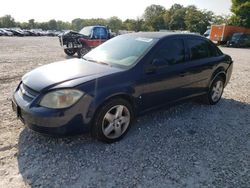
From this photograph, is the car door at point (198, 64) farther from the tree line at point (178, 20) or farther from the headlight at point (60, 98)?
the tree line at point (178, 20)

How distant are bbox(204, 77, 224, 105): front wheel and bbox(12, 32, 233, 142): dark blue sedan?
0.34 m

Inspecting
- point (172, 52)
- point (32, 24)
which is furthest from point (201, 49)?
point (32, 24)

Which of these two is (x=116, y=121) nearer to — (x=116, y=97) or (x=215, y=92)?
(x=116, y=97)

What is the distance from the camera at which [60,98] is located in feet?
11.0

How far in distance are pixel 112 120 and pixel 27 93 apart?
1.27 m

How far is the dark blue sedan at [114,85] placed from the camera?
3.37 metres

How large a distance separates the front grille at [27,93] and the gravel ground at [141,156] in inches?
26.9

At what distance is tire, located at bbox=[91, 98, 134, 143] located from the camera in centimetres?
363

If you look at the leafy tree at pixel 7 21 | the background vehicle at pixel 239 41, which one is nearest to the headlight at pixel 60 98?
the background vehicle at pixel 239 41

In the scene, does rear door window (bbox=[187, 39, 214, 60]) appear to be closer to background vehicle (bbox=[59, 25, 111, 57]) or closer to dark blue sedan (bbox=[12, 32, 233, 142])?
dark blue sedan (bbox=[12, 32, 233, 142])

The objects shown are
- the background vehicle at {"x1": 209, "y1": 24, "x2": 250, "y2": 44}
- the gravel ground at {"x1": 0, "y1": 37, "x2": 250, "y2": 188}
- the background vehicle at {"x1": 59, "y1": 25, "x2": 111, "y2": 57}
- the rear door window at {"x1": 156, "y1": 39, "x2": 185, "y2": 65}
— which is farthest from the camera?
the background vehicle at {"x1": 209, "y1": 24, "x2": 250, "y2": 44}

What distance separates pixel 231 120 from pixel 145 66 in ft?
7.30

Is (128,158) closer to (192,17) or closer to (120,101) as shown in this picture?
(120,101)

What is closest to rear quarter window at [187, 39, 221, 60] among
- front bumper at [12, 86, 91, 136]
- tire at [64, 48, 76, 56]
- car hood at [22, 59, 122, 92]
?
car hood at [22, 59, 122, 92]
